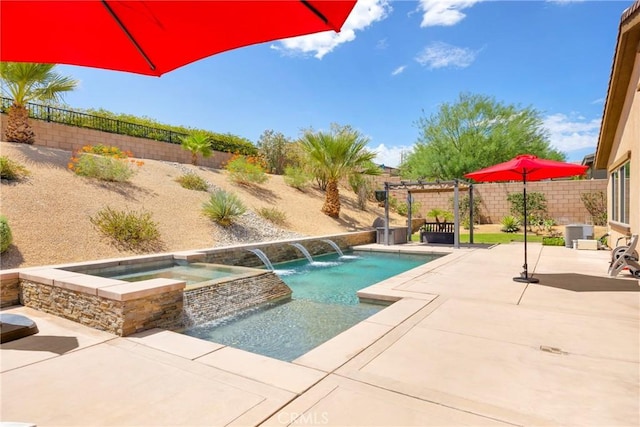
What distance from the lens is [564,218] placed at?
58.0ft

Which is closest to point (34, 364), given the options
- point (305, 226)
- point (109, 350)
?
point (109, 350)

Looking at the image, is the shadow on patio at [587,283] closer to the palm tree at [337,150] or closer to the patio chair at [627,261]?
the patio chair at [627,261]

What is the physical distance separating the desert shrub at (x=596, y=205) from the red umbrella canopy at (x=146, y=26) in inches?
792

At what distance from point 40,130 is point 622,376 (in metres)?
20.2

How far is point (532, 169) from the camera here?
6555mm

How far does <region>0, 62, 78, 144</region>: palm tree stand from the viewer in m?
12.1

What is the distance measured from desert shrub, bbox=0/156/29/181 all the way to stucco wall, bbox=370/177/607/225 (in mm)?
15677

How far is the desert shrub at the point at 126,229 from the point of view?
1008 cm

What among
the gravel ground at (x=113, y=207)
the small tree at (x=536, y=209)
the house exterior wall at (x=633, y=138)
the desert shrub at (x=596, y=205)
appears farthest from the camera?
the small tree at (x=536, y=209)

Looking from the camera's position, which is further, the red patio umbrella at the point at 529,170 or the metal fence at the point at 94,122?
the metal fence at the point at 94,122

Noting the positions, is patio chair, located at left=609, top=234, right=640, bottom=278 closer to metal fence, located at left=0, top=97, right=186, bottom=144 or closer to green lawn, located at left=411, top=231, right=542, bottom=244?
green lawn, located at left=411, top=231, right=542, bottom=244

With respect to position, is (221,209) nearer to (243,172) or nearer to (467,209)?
(243,172)

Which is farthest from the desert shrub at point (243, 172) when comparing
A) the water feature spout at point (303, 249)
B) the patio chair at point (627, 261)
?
the patio chair at point (627, 261)

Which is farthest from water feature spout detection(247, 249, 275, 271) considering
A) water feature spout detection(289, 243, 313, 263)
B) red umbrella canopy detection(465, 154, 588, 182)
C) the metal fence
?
the metal fence
